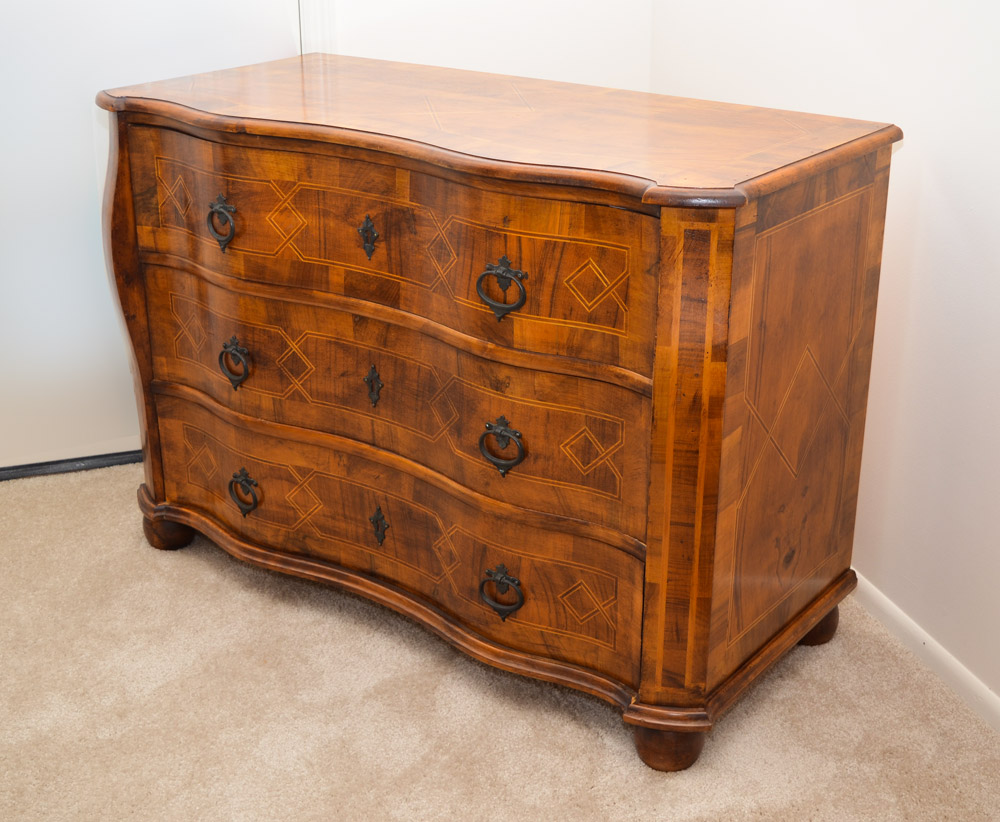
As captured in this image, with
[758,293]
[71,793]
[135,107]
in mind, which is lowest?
[71,793]

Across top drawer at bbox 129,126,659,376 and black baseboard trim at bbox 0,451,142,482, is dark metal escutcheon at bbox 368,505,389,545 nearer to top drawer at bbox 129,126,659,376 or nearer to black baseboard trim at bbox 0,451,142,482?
top drawer at bbox 129,126,659,376

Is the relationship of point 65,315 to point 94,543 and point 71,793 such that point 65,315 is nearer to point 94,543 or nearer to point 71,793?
point 94,543

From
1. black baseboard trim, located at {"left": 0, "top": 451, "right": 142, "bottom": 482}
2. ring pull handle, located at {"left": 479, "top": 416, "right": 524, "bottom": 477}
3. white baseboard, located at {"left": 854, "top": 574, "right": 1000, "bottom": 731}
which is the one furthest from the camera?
black baseboard trim, located at {"left": 0, "top": 451, "right": 142, "bottom": 482}

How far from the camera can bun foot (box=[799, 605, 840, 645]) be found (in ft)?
6.91

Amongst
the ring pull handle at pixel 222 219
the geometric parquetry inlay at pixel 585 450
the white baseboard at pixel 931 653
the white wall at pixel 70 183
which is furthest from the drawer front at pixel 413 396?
the white baseboard at pixel 931 653

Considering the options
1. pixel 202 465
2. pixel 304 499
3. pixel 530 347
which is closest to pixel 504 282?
pixel 530 347

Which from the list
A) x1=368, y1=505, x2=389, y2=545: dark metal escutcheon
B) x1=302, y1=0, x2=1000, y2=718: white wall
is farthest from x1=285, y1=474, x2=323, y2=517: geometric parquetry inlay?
x1=302, y1=0, x2=1000, y2=718: white wall

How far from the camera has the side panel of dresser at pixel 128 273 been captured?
2137mm

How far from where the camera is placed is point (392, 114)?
6.30ft

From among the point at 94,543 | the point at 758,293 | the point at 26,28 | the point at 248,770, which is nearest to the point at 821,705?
the point at 758,293

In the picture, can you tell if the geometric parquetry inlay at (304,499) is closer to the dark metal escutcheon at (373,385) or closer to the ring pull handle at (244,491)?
the ring pull handle at (244,491)

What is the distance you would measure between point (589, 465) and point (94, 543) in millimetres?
1299

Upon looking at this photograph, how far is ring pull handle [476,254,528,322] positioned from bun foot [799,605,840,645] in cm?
90

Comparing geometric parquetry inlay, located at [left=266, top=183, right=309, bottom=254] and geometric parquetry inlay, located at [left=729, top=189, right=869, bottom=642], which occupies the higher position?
geometric parquetry inlay, located at [left=266, top=183, right=309, bottom=254]
